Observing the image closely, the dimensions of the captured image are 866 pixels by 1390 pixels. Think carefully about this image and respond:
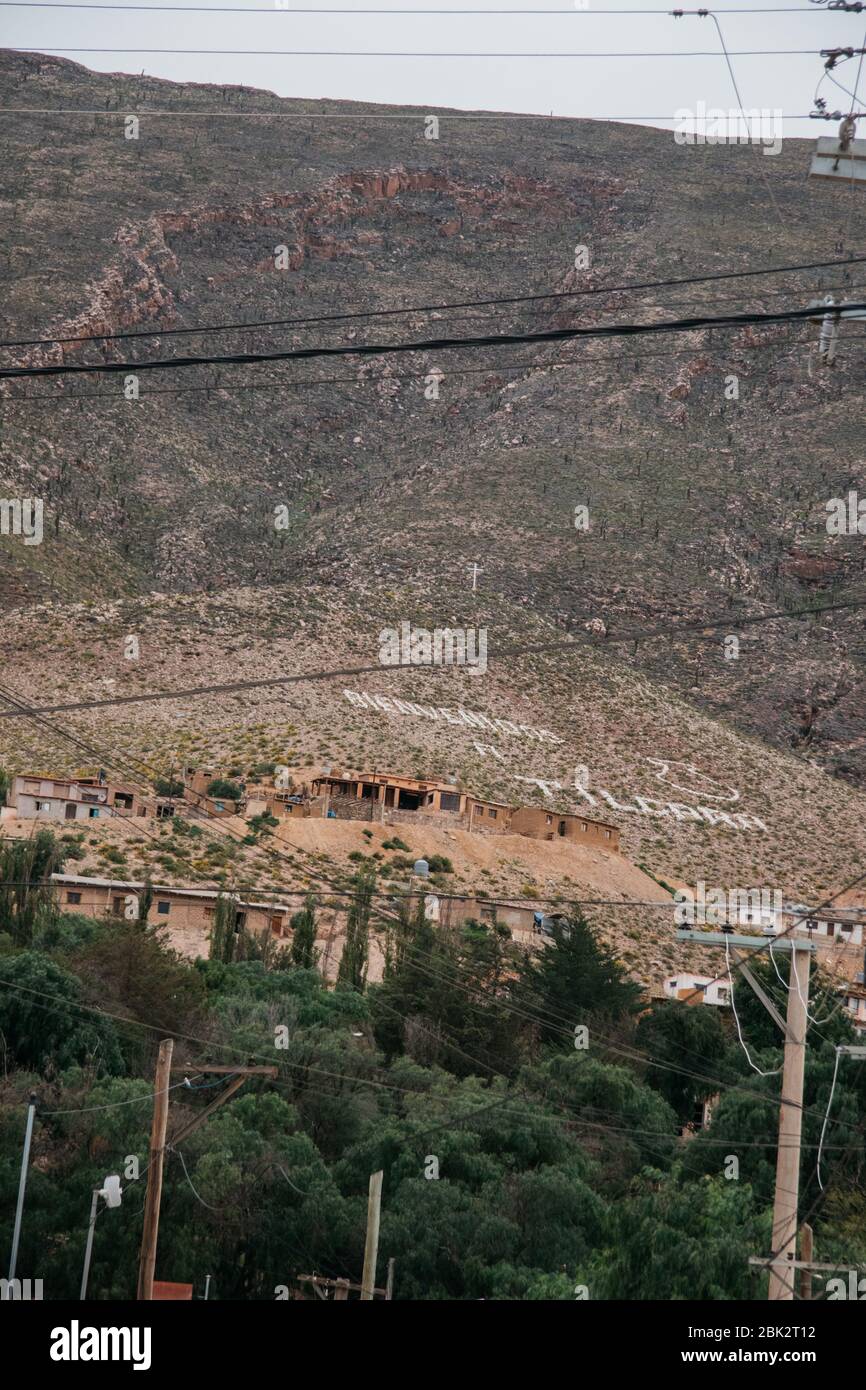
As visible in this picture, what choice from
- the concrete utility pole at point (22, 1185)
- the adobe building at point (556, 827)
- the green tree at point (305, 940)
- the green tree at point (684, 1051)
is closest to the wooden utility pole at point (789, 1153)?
the concrete utility pole at point (22, 1185)

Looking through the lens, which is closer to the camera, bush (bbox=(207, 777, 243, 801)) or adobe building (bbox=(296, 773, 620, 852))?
adobe building (bbox=(296, 773, 620, 852))

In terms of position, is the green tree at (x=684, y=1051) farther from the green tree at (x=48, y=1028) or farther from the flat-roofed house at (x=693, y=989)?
the green tree at (x=48, y=1028)

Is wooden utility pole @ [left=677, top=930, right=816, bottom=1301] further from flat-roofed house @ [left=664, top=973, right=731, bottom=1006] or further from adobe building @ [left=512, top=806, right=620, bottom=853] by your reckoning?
adobe building @ [left=512, top=806, right=620, bottom=853]

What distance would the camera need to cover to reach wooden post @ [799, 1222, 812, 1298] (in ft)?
59.7

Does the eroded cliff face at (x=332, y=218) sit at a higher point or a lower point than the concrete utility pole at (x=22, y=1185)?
higher

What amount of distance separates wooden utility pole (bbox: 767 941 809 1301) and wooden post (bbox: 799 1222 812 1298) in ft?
1.29

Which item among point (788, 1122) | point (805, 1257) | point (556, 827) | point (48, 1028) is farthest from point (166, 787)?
point (788, 1122)

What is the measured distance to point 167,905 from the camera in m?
47.6

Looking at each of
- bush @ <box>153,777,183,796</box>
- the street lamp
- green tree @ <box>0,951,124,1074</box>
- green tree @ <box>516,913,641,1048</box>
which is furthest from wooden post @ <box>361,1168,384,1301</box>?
bush @ <box>153,777,183,796</box>

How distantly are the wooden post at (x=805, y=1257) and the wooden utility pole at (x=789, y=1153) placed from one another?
1.29 feet

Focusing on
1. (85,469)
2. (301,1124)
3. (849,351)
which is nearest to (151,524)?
(85,469)

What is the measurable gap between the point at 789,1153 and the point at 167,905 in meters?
32.2

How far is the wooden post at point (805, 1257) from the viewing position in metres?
18.2

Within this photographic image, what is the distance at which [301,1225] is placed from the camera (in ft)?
86.4
